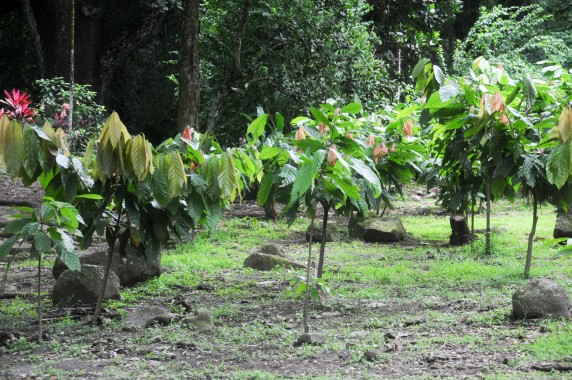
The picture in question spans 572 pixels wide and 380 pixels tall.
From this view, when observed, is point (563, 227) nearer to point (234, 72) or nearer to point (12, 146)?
point (234, 72)

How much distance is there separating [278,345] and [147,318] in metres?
1.04

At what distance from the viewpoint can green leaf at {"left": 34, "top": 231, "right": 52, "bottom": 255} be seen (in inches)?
160

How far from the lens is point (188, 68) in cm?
973

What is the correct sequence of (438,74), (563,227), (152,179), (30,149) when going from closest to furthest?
(30,149), (152,179), (438,74), (563,227)

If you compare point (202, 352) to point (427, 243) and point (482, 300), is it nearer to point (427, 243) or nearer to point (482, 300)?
point (482, 300)

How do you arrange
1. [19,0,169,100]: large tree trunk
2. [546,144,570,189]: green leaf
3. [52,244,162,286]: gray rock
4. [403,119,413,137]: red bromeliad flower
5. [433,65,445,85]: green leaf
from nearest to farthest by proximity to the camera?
[546,144,570,189]: green leaf → [433,65,445,85]: green leaf → [403,119,413,137]: red bromeliad flower → [52,244,162,286]: gray rock → [19,0,169,100]: large tree trunk

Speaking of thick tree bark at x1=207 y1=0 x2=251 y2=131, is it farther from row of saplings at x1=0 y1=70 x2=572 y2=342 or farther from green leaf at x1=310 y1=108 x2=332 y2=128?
green leaf at x1=310 y1=108 x2=332 y2=128

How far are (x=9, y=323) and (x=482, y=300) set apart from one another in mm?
3578

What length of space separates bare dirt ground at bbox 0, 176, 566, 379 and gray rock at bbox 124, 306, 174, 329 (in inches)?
3.2

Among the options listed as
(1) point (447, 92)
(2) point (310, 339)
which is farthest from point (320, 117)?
(1) point (447, 92)

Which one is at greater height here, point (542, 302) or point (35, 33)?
point (35, 33)

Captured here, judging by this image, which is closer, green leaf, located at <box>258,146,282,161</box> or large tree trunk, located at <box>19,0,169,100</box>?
green leaf, located at <box>258,146,282,161</box>

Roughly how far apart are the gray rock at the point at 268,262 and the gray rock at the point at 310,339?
310 cm

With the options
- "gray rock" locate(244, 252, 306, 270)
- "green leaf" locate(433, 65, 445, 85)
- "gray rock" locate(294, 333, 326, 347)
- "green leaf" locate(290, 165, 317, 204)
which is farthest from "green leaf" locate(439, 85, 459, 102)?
"gray rock" locate(244, 252, 306, 270)
